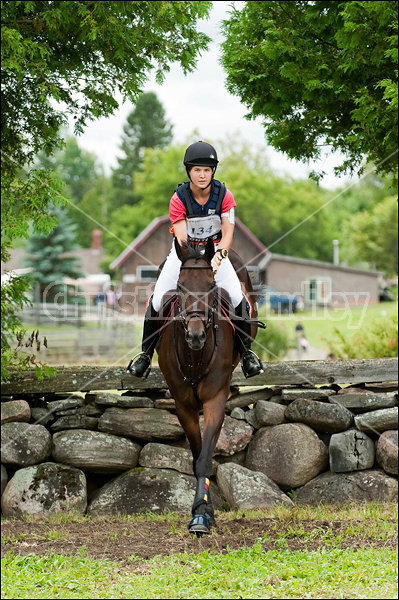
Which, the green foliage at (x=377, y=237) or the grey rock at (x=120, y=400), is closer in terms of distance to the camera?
the grey rock at (x=120, y=400)

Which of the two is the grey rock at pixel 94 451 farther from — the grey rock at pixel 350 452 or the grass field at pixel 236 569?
the grey rock at pixel 350 452

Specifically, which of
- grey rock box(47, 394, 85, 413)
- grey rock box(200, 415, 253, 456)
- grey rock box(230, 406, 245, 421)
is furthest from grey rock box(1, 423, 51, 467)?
grey rock box(230, 406, 245, 421)

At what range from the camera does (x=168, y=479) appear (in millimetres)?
8383

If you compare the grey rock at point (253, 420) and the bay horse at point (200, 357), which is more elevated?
the bay horse at point (200, 357)

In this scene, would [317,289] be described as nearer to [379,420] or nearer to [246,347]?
[379,420]

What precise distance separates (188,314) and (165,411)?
3.51 metres

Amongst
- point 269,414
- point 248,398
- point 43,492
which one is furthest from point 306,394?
point 43,492

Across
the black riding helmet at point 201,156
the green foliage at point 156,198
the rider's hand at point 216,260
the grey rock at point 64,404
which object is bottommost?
the grey rock at point 64,404

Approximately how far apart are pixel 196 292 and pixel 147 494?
3.64m

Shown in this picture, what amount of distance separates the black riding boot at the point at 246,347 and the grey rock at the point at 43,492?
2.92 metres

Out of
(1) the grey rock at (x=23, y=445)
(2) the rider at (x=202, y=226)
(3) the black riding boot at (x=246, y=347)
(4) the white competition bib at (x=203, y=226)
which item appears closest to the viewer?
(2) the rider at (x=202, y=226)

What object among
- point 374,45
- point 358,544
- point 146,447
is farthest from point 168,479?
point 374,45

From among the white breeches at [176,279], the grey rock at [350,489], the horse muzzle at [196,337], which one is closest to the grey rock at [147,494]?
the grey rock at [350,489]

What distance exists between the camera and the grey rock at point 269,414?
881 cm
